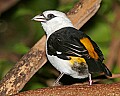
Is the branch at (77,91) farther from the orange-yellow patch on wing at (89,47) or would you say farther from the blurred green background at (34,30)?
the blurred green background at (34,30)

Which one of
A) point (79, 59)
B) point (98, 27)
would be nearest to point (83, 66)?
point (79, 59)

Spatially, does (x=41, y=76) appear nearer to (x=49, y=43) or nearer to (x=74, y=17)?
(x=74, y=17)

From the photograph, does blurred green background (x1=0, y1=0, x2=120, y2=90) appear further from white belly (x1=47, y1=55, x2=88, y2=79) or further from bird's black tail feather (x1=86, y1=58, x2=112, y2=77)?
bird's black tail feather (x1=86, y1=58, x2=112, y2=77)

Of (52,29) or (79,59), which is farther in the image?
(52,29)

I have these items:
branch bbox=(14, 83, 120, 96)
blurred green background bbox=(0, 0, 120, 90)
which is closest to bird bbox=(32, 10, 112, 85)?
branch bbox=(14, 83, 120, 96)

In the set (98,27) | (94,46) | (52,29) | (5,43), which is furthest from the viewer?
(5,43)

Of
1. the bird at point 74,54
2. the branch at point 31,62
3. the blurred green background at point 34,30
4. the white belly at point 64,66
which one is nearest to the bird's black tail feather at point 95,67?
the bird at point 74,54

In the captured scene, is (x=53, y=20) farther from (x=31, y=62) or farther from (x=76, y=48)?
(x=76, y=48)
